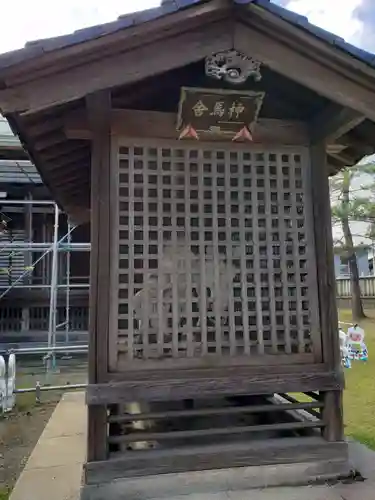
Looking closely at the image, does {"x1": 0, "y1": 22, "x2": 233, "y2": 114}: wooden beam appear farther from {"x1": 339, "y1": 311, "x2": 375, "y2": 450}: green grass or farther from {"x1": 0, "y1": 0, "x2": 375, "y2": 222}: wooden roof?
{"x1": 339, "y1": 311, "x2": 375, "y2": 450}: green grass

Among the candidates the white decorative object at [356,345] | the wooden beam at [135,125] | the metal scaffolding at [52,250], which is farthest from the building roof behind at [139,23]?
the metal scaffolding at [52,250]

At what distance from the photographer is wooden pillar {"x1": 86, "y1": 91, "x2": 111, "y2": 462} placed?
10.8 feet

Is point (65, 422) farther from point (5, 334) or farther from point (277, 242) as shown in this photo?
point (5, 334)

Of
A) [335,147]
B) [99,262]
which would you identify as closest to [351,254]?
[335,147]

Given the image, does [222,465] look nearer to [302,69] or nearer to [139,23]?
[302,69]

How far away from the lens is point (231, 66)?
3.25m

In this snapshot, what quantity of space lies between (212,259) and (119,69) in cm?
161

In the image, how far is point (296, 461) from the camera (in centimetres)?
349

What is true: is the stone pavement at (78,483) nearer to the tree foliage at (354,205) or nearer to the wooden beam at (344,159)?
the wooden beam at (344,159)

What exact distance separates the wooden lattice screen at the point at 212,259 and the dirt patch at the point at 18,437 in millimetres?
2207

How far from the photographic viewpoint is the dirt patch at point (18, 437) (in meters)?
4.52

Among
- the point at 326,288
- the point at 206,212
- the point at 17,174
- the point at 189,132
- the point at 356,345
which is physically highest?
the point at 17,174

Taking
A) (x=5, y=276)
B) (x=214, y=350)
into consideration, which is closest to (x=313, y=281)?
(x=214, y=350)

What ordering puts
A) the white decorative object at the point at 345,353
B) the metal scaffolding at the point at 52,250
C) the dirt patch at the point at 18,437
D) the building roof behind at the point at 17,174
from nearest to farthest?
the dirt patch at the point at 18,437, the white decorative object at the point at 345,353, the metal scaffolding at the point at 52,250, the building roof behind at the point at 17,174
